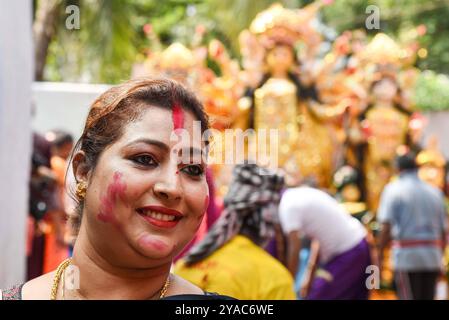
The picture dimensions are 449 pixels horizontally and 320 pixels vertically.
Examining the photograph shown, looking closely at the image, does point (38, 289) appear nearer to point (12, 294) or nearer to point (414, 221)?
point (12, 294)

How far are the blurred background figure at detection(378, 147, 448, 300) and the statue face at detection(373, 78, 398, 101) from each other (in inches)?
64.4

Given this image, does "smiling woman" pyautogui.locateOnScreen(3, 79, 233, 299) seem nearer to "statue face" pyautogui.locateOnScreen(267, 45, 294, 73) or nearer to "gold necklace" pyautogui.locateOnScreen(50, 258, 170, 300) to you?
"gold necklace" pyautogui.locateOnScreen(50, 258, 170, 300)

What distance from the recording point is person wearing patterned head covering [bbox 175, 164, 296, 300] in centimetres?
254

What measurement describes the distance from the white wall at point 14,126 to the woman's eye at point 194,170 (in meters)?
2.29

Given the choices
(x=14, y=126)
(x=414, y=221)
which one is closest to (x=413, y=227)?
(x=414, y=221)

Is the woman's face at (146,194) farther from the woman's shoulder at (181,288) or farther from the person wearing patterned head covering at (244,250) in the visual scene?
the person wearing patterned head covering at (244,250)

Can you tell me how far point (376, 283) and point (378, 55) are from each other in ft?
15.8

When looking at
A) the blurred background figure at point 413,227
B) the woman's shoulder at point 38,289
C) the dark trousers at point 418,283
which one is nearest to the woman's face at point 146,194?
the woman's shoulder at point 38,289

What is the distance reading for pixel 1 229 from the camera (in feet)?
11.7

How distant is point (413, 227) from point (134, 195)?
4.64 metres

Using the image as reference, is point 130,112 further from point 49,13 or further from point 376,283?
point 49,13

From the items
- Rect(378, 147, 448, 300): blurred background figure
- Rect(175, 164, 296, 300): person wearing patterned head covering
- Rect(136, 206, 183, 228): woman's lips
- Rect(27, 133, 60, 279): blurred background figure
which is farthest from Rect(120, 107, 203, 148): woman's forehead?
Rect(378, 147, 448, 300): blurred background figure

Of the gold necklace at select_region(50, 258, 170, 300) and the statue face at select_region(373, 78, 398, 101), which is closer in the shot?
the gold necklace at select_region(50, 258, 170, 300)

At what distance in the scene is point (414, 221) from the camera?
5664 mm
